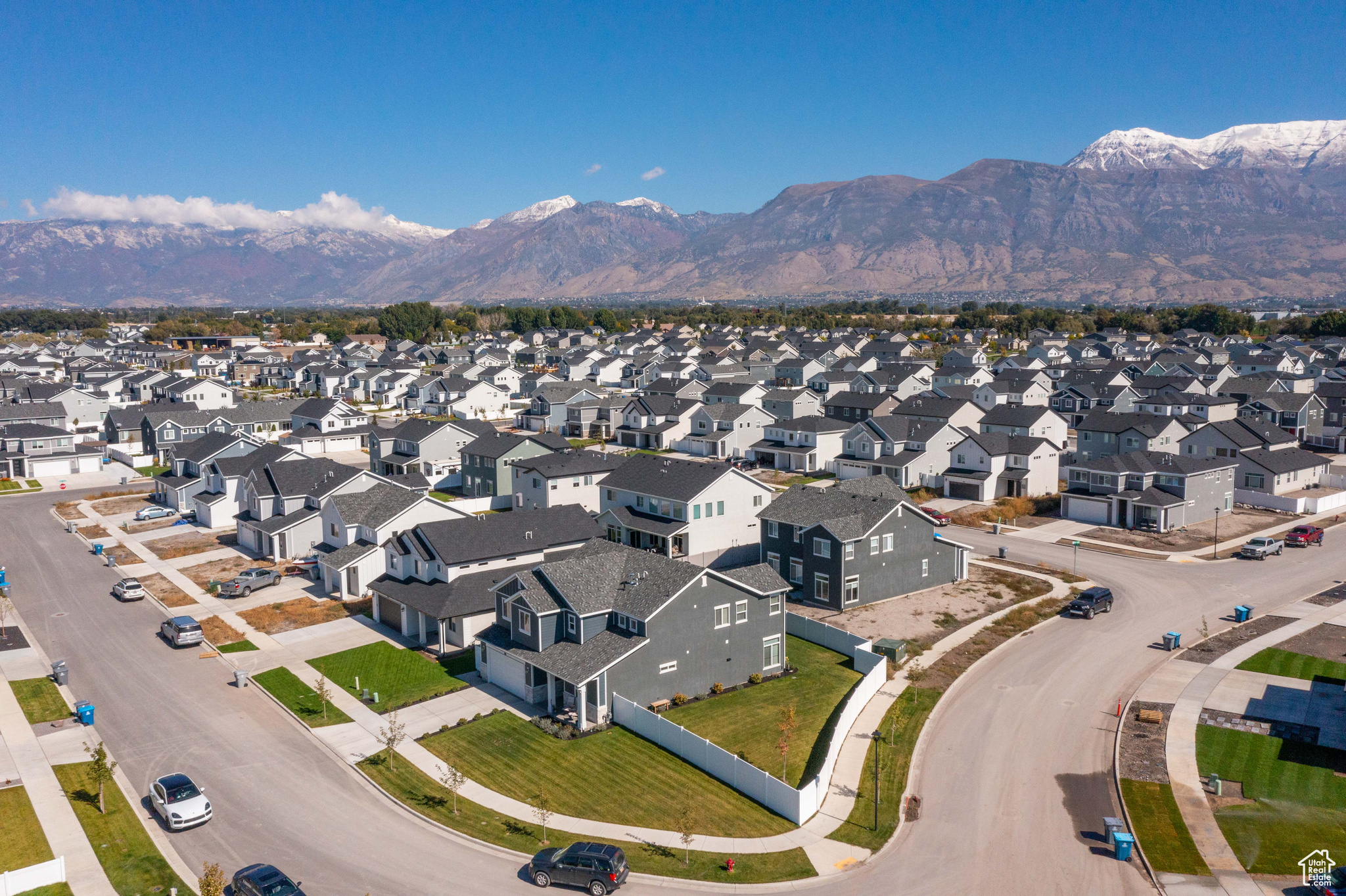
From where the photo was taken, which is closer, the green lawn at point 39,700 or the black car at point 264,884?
the black car at point 264,884

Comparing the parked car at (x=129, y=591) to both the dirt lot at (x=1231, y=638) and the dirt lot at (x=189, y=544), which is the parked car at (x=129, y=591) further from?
the dirt lot at (x=1231, y=638)

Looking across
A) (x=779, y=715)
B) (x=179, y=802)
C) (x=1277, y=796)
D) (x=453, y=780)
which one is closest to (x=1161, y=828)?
(x=1277, y=796)

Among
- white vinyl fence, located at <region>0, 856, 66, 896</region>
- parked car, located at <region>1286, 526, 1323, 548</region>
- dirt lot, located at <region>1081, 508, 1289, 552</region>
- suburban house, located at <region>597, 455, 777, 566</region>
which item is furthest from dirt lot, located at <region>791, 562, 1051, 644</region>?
white vinyl fence, located at <region>0, 856, 66, 896</region>

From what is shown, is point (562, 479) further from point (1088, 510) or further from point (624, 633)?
point (1088, 510)

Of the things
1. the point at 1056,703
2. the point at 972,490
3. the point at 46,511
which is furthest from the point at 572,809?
the point at 46,511

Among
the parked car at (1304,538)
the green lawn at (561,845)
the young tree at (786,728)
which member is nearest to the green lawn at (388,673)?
the green lawn at (561,845)

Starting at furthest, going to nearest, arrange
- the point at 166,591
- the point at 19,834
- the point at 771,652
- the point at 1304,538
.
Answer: the point at 1304,538
the point at 166,591
the point at 771,652
the point at 19,834

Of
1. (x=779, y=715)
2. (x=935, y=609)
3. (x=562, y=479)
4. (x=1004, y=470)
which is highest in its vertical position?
(x=562, y=479)
